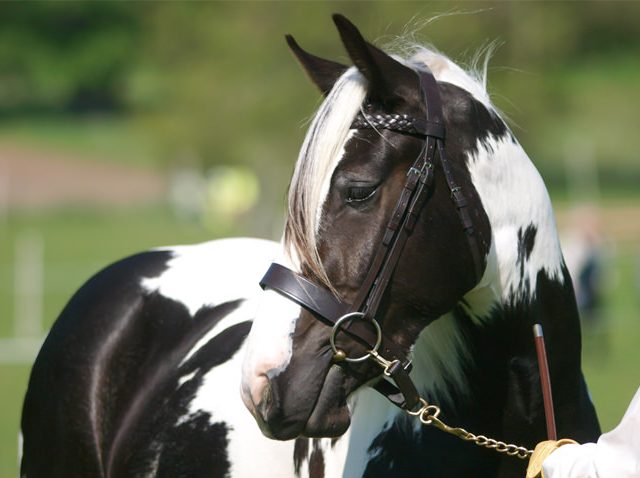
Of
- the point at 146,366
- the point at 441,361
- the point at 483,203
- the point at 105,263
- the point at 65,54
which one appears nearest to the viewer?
the point at 483,203

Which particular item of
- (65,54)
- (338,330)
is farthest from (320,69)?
(65,54)

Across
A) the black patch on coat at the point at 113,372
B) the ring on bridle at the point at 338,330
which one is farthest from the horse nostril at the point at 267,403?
the black patch on coat at the point at 113,372

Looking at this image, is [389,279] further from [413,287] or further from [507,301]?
[507,301]

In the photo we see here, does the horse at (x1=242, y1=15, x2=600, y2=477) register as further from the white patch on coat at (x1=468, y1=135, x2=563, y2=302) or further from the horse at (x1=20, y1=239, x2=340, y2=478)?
the horse at (x1=20, y1=239, x2=340, y2=478)

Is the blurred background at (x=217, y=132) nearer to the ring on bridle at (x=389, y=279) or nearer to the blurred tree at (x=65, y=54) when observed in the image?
the blurred tree at (x=65, y=54)

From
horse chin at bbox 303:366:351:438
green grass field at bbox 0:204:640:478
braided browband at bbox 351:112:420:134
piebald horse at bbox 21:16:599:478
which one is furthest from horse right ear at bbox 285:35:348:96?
green grass field at bbox 0:204:640:478

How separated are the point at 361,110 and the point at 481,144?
1.20 ft

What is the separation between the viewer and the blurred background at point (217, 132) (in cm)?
1767

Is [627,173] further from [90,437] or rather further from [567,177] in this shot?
[90,437]

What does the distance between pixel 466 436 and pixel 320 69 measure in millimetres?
1150

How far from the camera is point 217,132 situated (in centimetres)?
2991

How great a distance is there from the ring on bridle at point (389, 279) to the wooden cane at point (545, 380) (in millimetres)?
92

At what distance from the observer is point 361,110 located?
2910 mm

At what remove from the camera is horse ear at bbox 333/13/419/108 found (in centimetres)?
277
